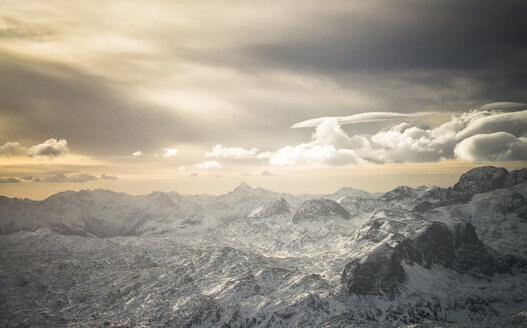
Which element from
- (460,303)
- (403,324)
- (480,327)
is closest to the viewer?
(480,327)

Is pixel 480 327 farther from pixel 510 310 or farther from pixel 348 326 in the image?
pixel 348 326

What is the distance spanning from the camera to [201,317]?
19875 cm

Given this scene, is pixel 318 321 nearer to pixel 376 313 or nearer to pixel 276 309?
pixel 276 309

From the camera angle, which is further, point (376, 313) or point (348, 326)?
point (376, 313)

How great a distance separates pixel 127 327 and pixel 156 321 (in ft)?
65.7

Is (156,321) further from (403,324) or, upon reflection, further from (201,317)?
(403,324)

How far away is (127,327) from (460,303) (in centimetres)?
24820

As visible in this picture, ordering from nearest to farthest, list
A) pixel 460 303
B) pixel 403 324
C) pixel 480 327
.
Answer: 1. pixel 480 327
2. pixel 403 324
3. pixel 460 303

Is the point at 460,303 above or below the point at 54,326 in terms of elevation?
above

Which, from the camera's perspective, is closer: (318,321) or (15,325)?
(318,321)

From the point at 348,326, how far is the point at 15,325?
813ft

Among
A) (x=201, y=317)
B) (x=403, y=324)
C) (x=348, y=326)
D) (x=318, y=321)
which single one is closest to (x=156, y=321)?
(x=201, y=317)

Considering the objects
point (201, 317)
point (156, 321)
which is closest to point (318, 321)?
point (201, 317)

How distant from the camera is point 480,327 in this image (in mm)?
167375
